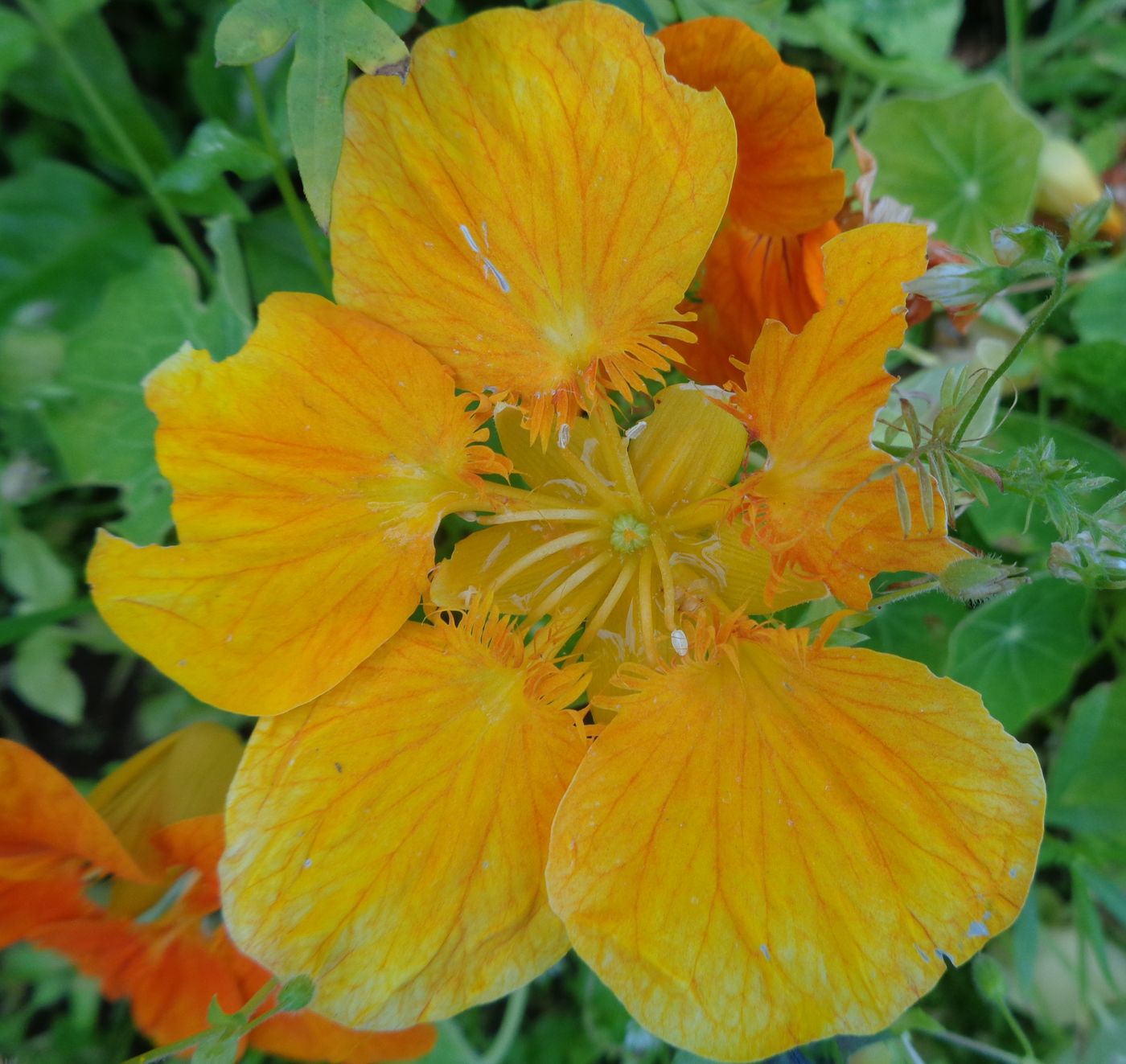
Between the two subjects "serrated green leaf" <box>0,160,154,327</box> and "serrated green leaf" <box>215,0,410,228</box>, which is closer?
"serrated green leaf" <box>215,0,410,228</box>

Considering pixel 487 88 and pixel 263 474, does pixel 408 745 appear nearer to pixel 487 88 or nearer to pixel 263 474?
pixel 263 474

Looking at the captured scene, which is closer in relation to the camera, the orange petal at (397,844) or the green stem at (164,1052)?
the green stem at (164,1052)

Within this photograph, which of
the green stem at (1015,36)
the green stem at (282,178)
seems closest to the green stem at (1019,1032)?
the green stem at (282,178)

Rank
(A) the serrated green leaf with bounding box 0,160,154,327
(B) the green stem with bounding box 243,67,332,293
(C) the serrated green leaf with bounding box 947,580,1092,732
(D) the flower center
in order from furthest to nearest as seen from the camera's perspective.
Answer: (A) the serrated green leaf with bounding box 0,160,154,327 → (C) the serrated green leaf with bounding box 947,580,1092,732 → (B) the green stem with bounding box 243,67,332,293 → (D) the flower center

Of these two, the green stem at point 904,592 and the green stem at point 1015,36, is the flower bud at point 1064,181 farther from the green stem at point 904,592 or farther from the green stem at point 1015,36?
the green stem at point 904,592

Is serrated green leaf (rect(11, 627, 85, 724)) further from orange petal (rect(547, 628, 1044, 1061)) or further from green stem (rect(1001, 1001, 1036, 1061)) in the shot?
green stem (rect(1001, 1001, 1036, 1061))

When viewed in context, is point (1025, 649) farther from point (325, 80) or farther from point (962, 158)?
point (325, 80)

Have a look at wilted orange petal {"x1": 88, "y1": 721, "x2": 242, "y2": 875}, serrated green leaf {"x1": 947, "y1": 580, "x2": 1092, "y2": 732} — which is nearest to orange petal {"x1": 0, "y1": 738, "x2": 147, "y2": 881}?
wilted orange petal {"x1": 88, "y1": 721, "x2": 242, "y2": 875}
